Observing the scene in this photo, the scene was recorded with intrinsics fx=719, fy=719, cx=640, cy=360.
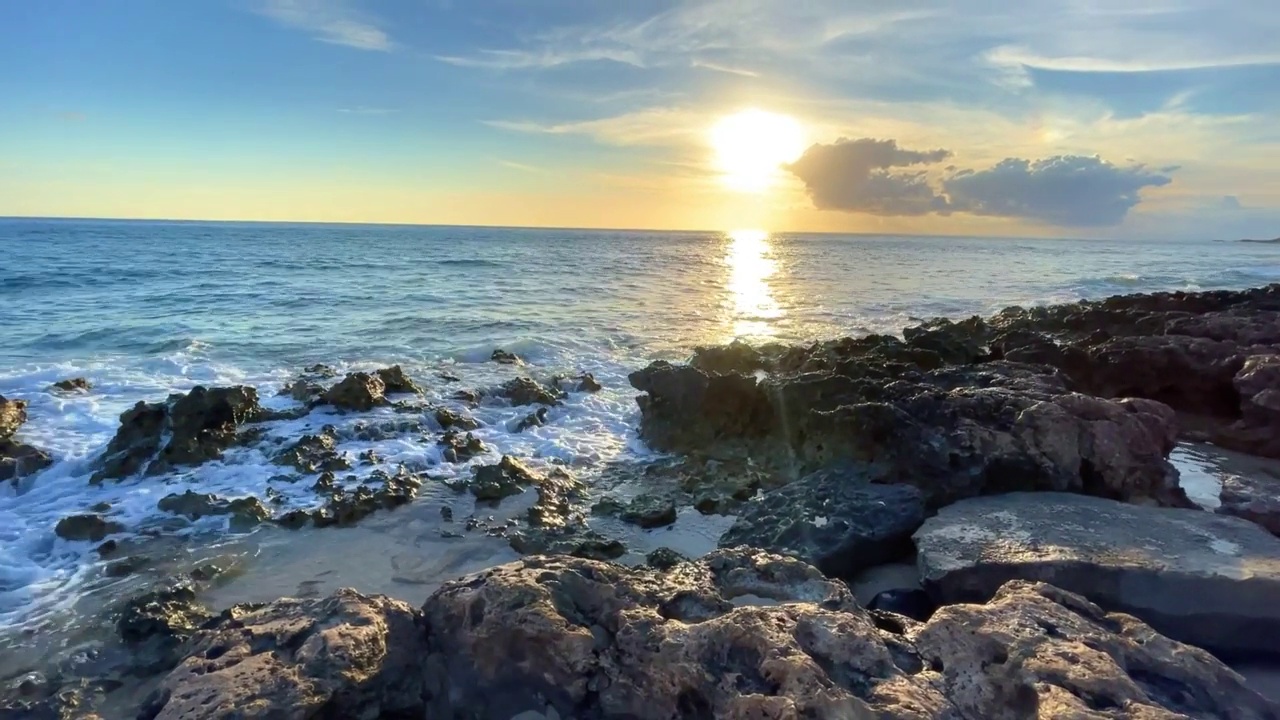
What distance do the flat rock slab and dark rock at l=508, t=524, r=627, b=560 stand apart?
8.17ft

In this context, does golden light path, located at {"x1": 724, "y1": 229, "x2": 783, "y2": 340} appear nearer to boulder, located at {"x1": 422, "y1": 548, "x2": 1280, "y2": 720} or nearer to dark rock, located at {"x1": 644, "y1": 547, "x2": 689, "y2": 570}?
dark rock, located at {"x1": 644, "y1": 547, "x2": 689, "y2": 570}

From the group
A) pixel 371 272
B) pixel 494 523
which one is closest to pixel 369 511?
pixel 494 523

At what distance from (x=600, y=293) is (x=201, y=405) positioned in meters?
19.0

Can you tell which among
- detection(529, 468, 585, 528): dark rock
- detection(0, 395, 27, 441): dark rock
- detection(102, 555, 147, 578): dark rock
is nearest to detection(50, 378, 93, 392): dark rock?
detection(0, 395, 27, 441): dark rock

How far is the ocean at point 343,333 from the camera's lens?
24.1 ft

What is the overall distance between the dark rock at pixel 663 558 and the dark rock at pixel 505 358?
830 centimetres

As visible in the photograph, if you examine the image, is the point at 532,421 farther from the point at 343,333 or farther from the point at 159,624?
the point at 343,333

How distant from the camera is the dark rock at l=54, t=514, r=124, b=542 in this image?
6297mm

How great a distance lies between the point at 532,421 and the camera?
9.82m

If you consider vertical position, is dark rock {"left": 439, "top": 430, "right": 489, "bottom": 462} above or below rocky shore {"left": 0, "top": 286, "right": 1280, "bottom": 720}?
below

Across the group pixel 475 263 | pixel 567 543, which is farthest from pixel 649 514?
pixel 475 263

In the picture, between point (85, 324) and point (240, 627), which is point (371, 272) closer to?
point (85, 324)

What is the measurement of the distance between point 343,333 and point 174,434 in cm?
900

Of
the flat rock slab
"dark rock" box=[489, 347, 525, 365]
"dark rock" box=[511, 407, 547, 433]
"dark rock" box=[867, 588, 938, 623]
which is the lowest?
"dark rock" box=[511, 407, 547, 433]
